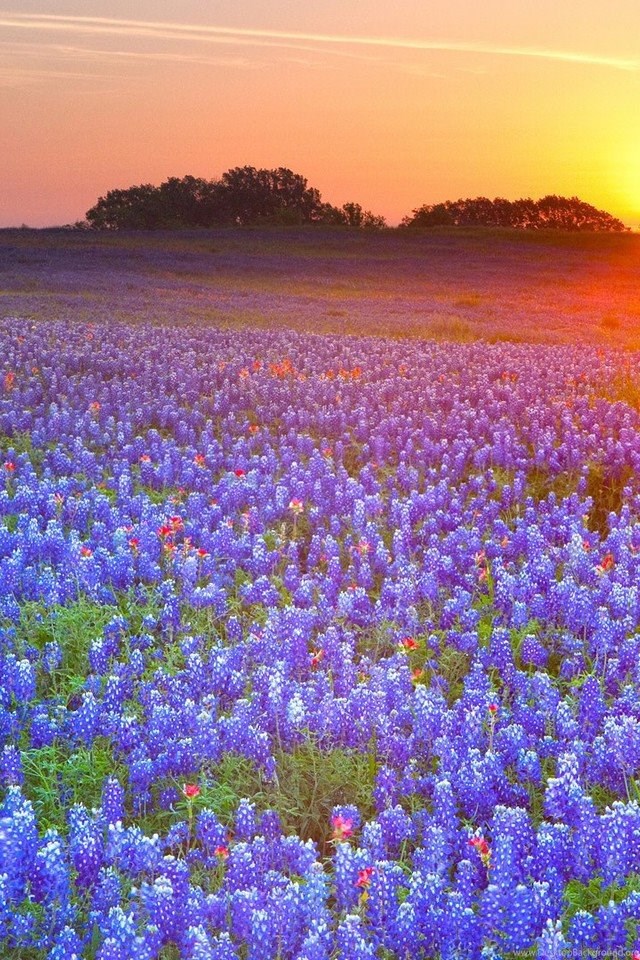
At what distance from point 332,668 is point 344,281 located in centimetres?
2975

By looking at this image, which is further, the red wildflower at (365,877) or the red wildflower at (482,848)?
the red wildflower at (482,848)

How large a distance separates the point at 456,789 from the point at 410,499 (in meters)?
3.81

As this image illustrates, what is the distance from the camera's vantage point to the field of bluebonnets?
3725mm

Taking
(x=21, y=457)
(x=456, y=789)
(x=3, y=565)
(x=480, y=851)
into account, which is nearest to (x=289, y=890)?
(x=480, y=851)

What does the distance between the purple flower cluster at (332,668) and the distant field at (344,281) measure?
9413 millimetres

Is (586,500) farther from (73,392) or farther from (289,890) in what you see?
(73,392)

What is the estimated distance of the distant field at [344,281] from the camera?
71.6 feet

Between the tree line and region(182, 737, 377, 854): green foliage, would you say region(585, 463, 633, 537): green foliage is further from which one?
the tree line

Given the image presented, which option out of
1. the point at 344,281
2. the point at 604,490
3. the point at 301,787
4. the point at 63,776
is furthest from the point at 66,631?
the point at 344,281

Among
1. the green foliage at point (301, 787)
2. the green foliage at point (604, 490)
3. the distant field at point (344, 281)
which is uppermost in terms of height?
the distant field at point (344, 281)

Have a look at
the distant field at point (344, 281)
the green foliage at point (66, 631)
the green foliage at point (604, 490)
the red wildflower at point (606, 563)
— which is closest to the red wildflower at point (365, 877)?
the green foliage at point (66, 631)

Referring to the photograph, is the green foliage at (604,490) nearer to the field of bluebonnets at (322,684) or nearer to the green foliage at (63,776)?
the field of bluebonnets at (322,684)

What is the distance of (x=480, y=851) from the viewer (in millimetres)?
3932

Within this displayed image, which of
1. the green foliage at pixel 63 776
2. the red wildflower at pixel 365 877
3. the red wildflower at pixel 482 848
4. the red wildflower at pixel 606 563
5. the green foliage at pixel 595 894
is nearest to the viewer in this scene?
the red wildflower at pixel 365 877
